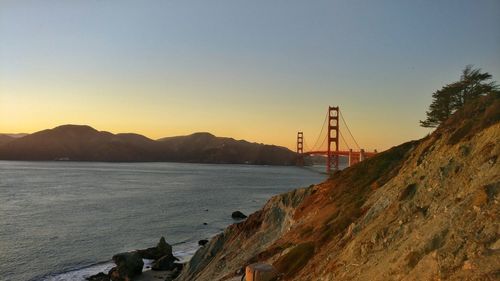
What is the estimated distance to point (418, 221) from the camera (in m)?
10.1

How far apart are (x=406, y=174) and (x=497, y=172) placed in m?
6.24

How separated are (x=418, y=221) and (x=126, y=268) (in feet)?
93.8

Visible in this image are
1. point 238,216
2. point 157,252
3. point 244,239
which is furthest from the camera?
point 238,216

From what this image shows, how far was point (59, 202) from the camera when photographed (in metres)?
75.5

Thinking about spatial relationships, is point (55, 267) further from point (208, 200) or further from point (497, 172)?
point (208, 200)

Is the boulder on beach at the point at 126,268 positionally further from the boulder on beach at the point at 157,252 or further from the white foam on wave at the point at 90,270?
the boulder on beach at the point at 157,252

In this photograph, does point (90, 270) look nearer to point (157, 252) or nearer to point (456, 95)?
point (157, 252)

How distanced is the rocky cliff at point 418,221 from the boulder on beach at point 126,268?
14.1 m

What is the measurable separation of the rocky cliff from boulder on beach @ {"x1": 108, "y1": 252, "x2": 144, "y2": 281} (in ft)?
46.3

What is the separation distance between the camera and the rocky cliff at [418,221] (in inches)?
289

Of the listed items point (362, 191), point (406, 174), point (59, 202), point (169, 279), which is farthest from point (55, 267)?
point (59, 202)

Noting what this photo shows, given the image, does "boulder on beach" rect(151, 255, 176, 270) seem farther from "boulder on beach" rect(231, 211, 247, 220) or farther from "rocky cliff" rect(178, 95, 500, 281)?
"boulder on beach" rect(231, 211, 247, 220)

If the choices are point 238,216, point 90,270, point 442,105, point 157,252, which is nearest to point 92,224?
point 157,252

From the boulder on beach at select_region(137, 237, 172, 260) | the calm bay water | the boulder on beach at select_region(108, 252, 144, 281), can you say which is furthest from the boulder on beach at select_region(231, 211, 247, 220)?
the boulder on beach at select_region(108, 252, 144, 281)
